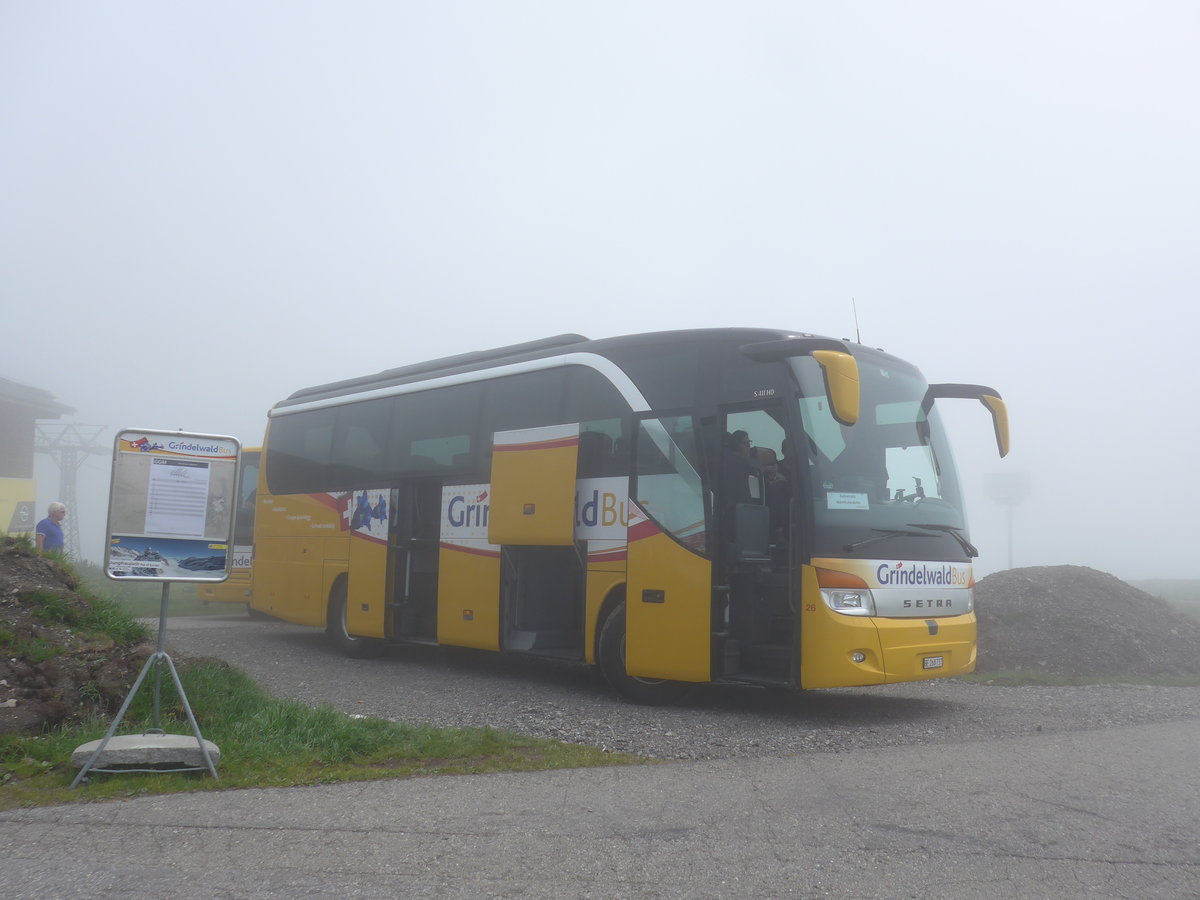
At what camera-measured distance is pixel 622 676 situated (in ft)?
32.2

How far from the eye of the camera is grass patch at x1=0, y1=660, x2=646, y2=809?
588 cm

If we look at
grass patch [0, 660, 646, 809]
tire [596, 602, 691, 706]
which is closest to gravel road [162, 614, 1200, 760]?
tire [596, 602, 691, 706]

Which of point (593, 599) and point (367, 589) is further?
point (367, 589)

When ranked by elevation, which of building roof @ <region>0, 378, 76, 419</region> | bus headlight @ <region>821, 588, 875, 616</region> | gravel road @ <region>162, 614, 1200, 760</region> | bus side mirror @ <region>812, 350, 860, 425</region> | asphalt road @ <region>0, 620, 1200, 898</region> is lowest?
gravel road @ <region>162, 614, 1200, 760</region>

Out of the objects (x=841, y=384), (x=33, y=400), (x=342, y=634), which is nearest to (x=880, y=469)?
(x=841, y=384)

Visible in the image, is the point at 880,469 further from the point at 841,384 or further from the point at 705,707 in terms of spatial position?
the point at 705,707

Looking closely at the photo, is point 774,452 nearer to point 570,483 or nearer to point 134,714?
point 570,483

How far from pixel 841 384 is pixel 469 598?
5533 millimetres

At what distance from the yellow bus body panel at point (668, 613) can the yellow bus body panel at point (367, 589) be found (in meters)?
4.69

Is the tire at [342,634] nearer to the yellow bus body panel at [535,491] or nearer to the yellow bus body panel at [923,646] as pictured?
the yellow bus body panel at [535,491]

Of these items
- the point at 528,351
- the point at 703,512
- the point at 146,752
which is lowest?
the point at 146,752

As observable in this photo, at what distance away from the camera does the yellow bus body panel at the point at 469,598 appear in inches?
449

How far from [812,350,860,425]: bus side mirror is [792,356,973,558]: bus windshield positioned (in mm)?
806

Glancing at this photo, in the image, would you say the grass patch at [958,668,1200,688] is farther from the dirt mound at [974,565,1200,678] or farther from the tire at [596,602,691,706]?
the tire at [596,602,691,706]
